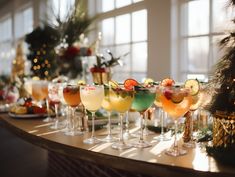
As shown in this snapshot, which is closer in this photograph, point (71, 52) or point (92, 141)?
point (92, 141)

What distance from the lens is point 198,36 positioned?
2.84 meters

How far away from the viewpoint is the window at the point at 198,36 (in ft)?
8.81

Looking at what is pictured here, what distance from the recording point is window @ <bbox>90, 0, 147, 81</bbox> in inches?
136

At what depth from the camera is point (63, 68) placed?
11.7 feet

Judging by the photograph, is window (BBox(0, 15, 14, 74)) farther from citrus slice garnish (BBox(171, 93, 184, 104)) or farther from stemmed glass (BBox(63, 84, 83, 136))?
citrus slice garnish (BBox(171, 93, 184, 104))

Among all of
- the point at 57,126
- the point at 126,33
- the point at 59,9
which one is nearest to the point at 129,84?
the point at 57,126

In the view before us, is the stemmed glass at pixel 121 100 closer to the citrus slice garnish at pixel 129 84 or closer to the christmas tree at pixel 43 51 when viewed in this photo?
the citrus slice garnish at pixel 129 84

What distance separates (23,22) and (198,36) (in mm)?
5422

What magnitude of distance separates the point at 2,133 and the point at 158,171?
88.1 inches

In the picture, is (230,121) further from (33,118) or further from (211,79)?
(33,118)

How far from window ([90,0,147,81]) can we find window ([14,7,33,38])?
3132 mm

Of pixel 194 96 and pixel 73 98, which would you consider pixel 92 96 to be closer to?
pixel 73 98

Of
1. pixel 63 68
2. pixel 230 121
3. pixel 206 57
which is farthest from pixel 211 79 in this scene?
pixel 63 68

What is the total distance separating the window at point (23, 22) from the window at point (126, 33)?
3.13 meters
